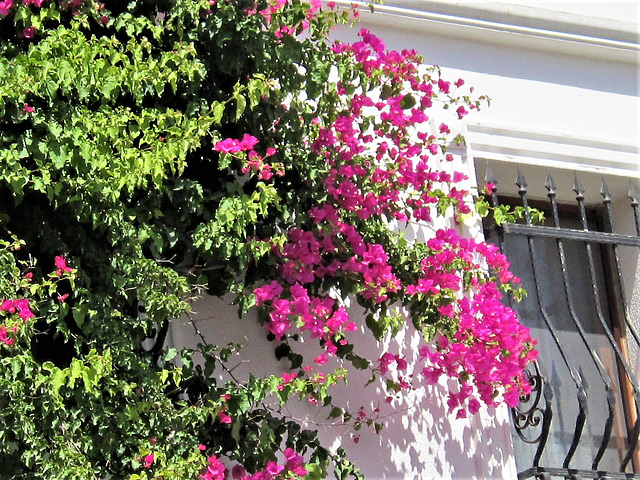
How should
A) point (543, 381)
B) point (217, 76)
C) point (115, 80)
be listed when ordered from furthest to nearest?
point (543, 381) → point (217, 76) → point (115, 80)

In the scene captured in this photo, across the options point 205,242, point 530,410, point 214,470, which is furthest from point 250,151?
point 530,410

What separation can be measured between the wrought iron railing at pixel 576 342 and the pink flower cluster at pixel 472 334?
1.29 ft

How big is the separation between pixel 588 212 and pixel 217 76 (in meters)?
2.09

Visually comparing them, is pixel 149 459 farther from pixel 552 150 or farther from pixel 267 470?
pixel 552 150

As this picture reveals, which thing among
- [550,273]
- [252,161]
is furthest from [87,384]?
[550,273]

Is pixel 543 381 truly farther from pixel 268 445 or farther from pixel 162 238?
pixel 162 238

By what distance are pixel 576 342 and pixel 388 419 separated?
110cm

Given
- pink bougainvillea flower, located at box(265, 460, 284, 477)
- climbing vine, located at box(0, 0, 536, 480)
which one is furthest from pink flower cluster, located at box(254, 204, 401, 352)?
pink bougainvillea flower, located at box(265, 460, 284, 477)

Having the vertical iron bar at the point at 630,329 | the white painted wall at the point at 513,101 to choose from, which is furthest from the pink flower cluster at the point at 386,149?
the vertical iron bar at the point at 630,329

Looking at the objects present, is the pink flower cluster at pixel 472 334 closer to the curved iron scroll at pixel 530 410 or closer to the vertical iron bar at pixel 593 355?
the curved iron scroll at pixel 530 410

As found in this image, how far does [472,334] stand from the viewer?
12.3ft

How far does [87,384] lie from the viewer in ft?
9.84

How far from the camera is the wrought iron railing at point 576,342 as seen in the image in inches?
168

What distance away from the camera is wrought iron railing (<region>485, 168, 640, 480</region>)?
4.27m
